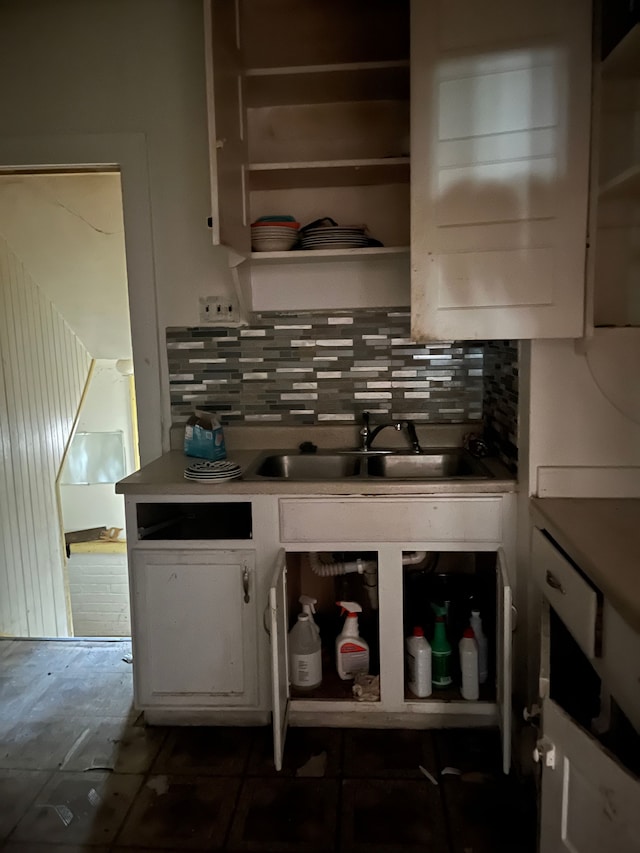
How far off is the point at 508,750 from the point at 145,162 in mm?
2235

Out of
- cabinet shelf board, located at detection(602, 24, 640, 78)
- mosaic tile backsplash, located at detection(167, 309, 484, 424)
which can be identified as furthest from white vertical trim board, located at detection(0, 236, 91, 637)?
cabinet shelf board, located at detection(602, 24, 640, 78)

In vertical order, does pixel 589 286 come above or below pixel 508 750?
above

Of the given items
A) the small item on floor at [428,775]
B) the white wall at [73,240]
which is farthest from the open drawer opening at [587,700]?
the white wall at [73,240]

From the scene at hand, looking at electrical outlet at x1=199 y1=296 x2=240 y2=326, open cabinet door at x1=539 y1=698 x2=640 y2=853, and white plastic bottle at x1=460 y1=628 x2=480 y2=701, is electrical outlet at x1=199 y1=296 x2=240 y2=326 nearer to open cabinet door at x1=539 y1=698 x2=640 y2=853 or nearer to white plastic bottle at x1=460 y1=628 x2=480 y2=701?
white plastic bottle at x1=460 y1=628 x2=480 y2=701

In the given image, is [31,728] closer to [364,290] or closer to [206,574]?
[206,574]

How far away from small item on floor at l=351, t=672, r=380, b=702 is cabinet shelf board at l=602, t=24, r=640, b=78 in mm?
1809

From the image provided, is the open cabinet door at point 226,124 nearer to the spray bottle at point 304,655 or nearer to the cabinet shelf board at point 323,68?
the cabinet shelf board at point 323,68

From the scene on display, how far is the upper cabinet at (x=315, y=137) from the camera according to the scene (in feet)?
6.22

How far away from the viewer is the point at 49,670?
2400 millimetres

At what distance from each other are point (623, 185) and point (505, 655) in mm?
1208

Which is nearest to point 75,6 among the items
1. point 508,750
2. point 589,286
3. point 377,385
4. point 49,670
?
point 377,385

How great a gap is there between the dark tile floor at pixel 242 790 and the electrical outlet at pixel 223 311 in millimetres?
1390

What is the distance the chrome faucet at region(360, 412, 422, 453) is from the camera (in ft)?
7.43

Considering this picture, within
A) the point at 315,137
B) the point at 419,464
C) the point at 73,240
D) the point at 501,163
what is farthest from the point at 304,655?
the point at 73,240
